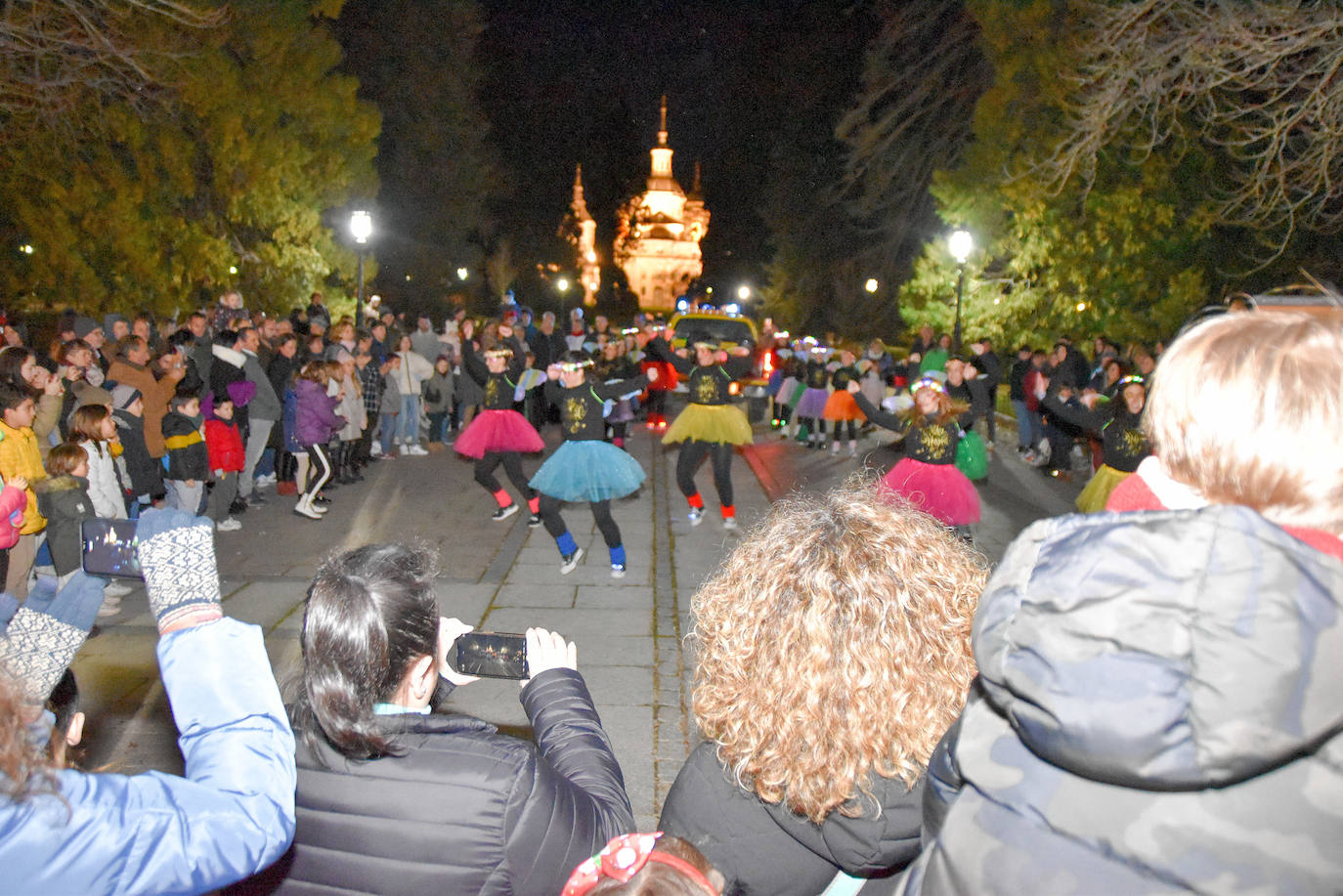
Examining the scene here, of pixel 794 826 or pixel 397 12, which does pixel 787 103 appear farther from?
pixel 794 826

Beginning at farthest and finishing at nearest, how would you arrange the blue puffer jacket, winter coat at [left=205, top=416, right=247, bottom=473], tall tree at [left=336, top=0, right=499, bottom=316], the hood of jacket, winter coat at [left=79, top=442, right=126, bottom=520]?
tall tree at [left=336, top=0, right=499, bottom=316] < winter coat at [left=205, top=416, right=247, bottom=473] < winter coat at [left=79, top=442, right=126, bottom=520] < the blue puffer jacket < the hood of jacket

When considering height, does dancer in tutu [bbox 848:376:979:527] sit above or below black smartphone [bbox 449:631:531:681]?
below

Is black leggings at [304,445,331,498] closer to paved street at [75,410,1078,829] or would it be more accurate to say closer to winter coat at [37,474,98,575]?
paved street at [75,410,1078,829]

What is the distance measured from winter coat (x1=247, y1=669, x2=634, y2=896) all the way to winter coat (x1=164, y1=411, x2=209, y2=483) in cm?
693

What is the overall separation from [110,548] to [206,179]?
19.4 metres

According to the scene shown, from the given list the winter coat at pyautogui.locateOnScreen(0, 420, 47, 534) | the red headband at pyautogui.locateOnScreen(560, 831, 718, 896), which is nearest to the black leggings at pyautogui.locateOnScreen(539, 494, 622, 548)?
the winter coat at pyautogui.locateOnScreen(0, 420, 47, 534)

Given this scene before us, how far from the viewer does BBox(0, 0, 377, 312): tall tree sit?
15.2 m

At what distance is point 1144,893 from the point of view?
110 centimetres

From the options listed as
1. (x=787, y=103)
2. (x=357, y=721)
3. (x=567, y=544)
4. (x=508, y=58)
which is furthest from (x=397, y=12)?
(x=357, y=721)

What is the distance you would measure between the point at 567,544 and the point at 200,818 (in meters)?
6.45

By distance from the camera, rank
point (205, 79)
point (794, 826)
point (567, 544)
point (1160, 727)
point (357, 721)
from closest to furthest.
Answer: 1. point (1160, 727)
2. point (357, 721)
3. point (794, 826)
4. point (567, 544)
5. point (205, 79)

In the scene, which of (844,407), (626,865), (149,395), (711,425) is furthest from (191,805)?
(844,407)

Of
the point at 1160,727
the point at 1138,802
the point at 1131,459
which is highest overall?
the point at 1160,727

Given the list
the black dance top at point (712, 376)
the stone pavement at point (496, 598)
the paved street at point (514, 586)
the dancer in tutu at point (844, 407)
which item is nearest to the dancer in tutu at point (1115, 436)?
the paved street at point (514, 586)
